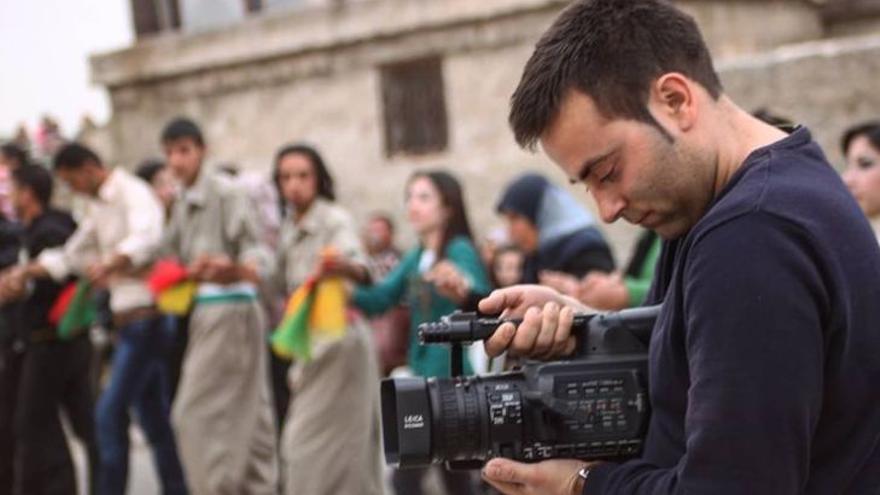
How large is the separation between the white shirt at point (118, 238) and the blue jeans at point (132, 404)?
190 mm

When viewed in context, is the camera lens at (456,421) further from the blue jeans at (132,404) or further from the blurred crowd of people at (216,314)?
the blue jeans at (132,404)

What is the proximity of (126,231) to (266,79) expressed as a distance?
5239 mm

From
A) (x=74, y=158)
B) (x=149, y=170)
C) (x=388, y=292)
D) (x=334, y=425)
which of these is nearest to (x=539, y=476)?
(x=388, y=292)

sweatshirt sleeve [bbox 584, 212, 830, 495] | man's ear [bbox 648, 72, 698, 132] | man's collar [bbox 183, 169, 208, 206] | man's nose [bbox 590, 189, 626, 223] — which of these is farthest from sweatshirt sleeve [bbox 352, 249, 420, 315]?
sweatshirt sleeve [bbox 584, 212, 830, 495]

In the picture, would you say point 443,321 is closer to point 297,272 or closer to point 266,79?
point 297,272

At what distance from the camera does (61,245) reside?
5.72 metres

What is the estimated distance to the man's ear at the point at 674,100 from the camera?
1.62 metres

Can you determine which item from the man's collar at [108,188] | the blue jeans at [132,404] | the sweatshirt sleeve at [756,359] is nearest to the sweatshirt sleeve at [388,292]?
the blue jeans at [132,404]

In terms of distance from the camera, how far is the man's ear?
1623 millimetres

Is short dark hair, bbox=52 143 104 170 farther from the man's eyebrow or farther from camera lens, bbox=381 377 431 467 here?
the man's eyebrow

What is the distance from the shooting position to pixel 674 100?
1.63m

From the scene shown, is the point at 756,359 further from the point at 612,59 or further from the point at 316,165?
the point at 316,165

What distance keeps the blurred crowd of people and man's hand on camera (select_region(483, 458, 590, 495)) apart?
2.60 meters

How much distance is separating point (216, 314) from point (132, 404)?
3.21 feet
